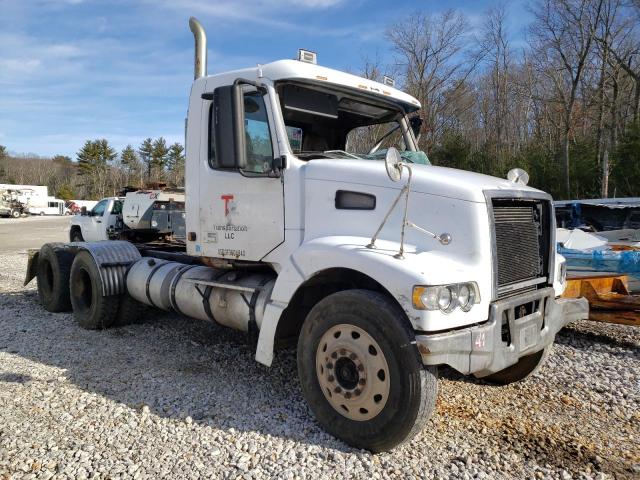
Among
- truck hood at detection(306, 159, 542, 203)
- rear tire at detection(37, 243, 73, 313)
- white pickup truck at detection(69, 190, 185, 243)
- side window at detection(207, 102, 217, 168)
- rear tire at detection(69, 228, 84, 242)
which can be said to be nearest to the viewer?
truck hood at detection(306, 159, 542, 203)

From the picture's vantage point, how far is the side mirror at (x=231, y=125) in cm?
399

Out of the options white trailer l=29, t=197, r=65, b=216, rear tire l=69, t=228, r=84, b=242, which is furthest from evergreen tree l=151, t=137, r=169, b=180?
rear tire l=69, t=228, r=84, b=242

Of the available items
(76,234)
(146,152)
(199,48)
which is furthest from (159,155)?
(199,48)

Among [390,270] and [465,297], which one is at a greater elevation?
[390,270]

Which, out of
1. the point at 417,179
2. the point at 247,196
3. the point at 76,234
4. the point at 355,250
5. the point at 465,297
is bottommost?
the point at 76,234

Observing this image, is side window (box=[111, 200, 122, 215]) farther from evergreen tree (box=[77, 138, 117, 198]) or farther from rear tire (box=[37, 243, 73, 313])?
evergreen tree (box=[77, 138, 117, 198])

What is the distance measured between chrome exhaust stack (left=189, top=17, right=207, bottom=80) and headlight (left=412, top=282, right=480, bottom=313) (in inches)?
138

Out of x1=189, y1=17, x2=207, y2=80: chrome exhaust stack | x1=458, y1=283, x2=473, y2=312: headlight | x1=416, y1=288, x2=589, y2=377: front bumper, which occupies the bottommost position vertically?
x1=416, y1=288, x2=589, y2=377: front bumper

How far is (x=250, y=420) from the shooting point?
3.92 metres

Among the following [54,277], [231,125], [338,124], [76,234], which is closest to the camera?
[231,125]

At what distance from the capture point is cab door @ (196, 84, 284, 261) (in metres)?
4.36

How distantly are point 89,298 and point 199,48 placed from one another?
3783mm

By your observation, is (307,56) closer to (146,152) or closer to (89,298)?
(89,298)

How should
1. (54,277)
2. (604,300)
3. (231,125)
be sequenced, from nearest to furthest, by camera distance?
(231,125) < (604,300) < (54,277)
